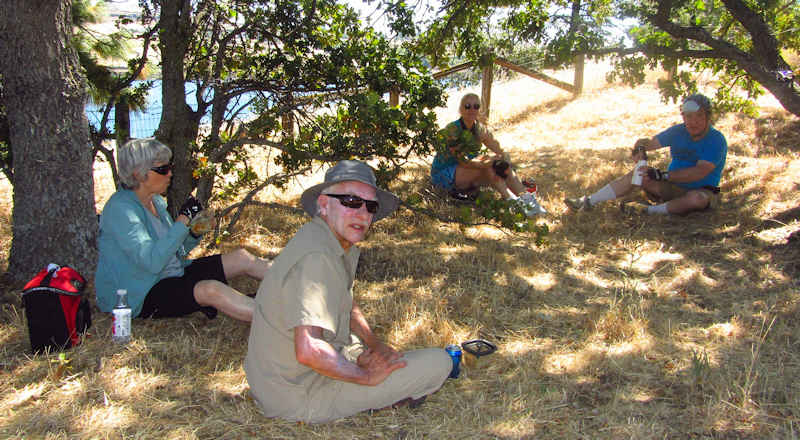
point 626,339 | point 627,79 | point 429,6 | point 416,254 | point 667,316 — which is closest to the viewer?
point 626,339

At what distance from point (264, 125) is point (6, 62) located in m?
1.79

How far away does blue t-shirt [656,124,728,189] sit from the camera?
6.11 meters

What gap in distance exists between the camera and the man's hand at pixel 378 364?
2.80 metres

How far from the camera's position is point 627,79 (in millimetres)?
6051

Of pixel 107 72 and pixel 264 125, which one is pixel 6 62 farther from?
pixel 107 72

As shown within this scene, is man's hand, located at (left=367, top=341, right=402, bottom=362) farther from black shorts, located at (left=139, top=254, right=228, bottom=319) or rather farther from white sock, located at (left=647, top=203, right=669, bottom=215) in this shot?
white sock, located at (left=647, top=203, right=669, bottom=215)

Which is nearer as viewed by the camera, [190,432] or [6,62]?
[190,432]

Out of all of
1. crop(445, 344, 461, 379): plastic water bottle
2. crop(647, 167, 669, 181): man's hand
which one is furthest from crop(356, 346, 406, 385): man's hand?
crop(647, 167, 669, 181): man's hand

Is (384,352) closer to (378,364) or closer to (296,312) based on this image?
(378,364)

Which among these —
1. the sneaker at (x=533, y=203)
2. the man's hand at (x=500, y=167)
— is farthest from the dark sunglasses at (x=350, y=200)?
the man's hand at (x=500, y=167)

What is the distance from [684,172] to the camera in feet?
20.2

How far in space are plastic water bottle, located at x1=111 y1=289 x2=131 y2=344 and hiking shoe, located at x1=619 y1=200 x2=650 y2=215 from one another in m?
4.94

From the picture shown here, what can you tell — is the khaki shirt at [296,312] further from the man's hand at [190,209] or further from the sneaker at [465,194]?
the sneaker at [465,194]

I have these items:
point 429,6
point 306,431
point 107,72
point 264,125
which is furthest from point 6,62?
point 429,6
